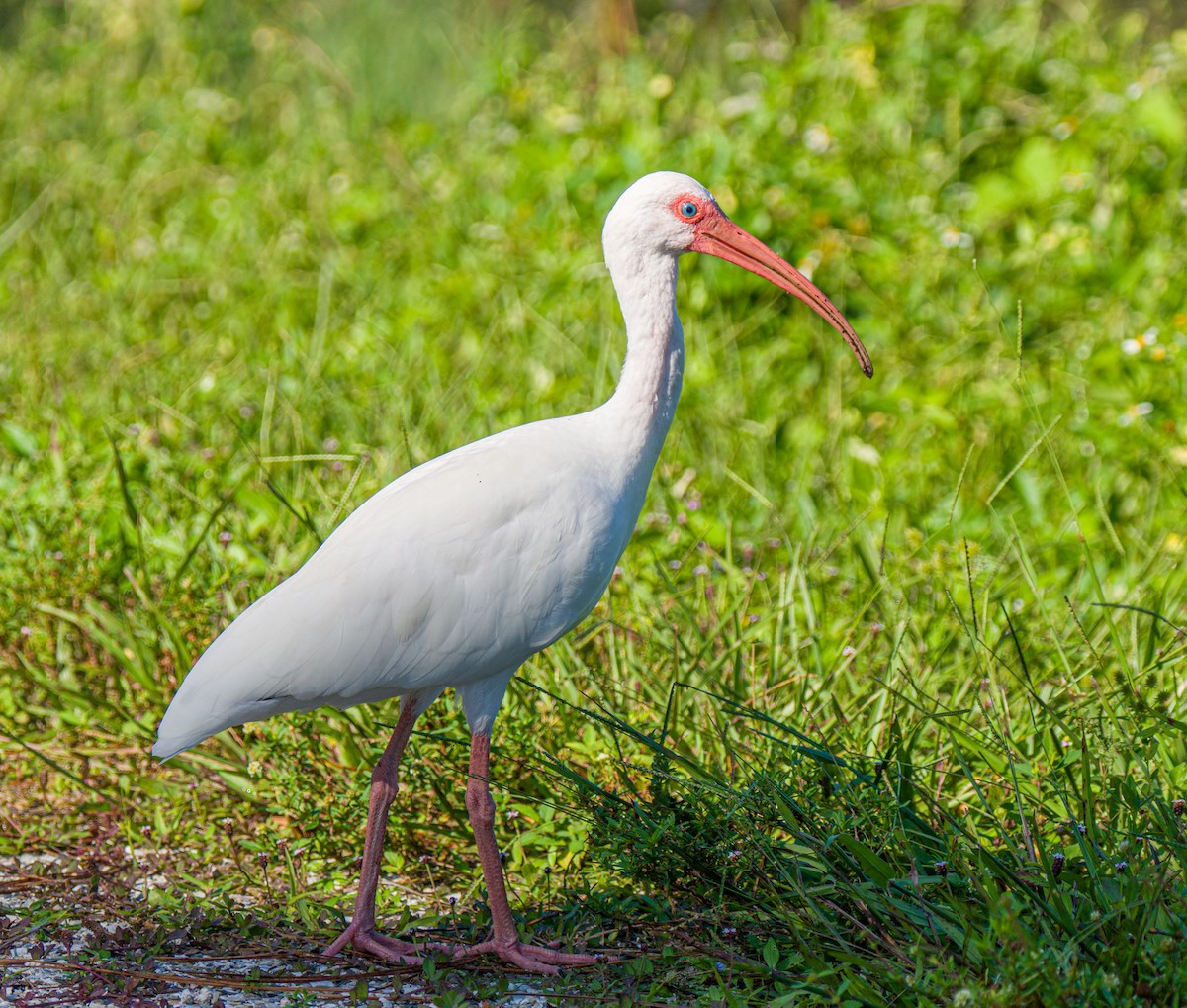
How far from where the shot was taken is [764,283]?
629 centimetres

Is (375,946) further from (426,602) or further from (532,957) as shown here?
(426,602)

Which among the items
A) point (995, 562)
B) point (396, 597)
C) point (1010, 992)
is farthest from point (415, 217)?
point (1010, 992)

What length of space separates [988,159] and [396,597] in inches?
196

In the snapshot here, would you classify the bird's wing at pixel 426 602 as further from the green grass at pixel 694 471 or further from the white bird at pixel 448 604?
the green grass at pixel 694 471

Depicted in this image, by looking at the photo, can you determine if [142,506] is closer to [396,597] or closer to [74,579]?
[74,579]

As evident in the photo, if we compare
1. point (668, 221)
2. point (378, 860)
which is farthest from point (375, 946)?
point (668, 221)

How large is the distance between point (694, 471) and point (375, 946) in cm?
240

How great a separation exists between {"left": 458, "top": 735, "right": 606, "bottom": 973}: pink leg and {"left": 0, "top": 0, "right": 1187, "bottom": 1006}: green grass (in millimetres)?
73

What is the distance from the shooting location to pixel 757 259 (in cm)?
350

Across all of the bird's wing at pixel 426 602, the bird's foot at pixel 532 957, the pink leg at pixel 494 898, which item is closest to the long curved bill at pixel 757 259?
the bird's wing at pixel 426 602

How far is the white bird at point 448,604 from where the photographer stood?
299cm

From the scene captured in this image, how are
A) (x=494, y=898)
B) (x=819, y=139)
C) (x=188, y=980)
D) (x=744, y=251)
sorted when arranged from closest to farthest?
(x=188, y=980) < (x=494, y=898) < (x=744, y=251) < (x=819, y=139)

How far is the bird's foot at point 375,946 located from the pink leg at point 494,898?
0.09 meters

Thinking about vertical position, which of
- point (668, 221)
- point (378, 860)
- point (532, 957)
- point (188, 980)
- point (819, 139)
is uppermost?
point (819, 139)
